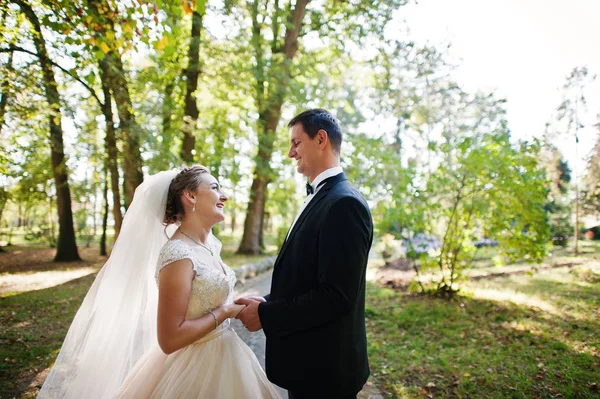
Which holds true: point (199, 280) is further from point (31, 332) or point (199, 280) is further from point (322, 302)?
point (31, 332)

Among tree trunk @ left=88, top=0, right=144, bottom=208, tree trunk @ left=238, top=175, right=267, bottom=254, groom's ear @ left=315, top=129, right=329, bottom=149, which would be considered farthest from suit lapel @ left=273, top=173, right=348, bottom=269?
tree trunk @ left=238, top=175, right=267, bottom=254

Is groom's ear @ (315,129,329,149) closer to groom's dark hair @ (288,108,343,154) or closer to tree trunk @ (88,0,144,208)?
groom's dark hair @ (288,108,343,154)

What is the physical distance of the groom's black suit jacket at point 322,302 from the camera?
1922mm

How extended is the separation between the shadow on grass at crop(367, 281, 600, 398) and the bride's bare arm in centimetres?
323

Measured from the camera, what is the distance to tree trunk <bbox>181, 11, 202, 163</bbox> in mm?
10662

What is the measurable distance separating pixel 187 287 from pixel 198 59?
10637 mm

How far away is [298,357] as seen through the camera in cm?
205

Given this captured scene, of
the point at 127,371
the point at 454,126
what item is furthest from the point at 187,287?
the point at 454,126

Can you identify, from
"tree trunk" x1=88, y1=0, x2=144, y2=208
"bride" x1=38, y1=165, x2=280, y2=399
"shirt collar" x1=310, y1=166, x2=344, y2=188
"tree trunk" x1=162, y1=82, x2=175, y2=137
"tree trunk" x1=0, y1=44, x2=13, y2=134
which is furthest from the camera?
"tree trunk" x1=162, y1=82, x2=175, y2=137

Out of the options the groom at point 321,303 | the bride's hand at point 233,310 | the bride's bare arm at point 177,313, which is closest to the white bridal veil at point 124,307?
the bride's bare arm at point 177,313

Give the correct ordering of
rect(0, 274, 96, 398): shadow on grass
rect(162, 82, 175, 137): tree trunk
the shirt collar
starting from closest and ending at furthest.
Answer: the shirt collar < rect(0, 274, 96, 398): shadow on grass < rect(162, 82, 175, 137): tree trunk

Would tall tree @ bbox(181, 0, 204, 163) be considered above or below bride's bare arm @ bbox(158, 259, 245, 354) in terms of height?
above

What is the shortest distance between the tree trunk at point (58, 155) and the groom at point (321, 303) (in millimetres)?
6246

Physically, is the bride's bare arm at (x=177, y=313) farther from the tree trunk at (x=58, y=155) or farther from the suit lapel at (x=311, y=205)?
the tree trunk at (x=58, y=155)
